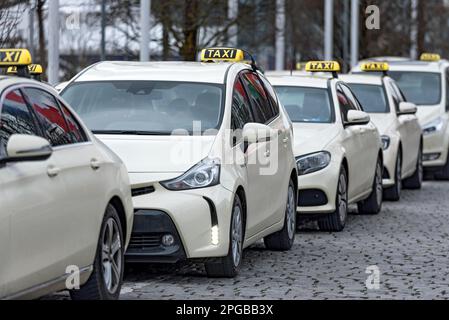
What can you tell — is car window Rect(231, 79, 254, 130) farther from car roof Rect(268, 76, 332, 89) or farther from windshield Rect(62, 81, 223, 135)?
car roof Rect(268, 76, 332, 89)

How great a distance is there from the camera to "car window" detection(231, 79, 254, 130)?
11288mm

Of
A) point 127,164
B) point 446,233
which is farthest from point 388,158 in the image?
point 127,164

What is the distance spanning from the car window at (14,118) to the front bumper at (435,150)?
15717mm

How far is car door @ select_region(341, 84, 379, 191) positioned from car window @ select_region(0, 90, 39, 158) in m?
8.08

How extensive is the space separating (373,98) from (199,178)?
31.5 feet

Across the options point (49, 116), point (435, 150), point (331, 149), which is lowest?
point (435, 150)

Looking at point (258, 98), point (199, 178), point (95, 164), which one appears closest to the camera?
point (95, 164)

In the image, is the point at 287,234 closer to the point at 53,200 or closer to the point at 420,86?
the point at 53,200

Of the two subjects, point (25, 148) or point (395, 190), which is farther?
point (395, 190)

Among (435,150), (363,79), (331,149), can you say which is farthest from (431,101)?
(331,149)

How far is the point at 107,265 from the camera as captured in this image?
870cm

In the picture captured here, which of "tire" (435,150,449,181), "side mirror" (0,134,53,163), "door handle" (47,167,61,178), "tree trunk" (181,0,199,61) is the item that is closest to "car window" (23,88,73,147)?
"door handle" (47,167,61,178)
